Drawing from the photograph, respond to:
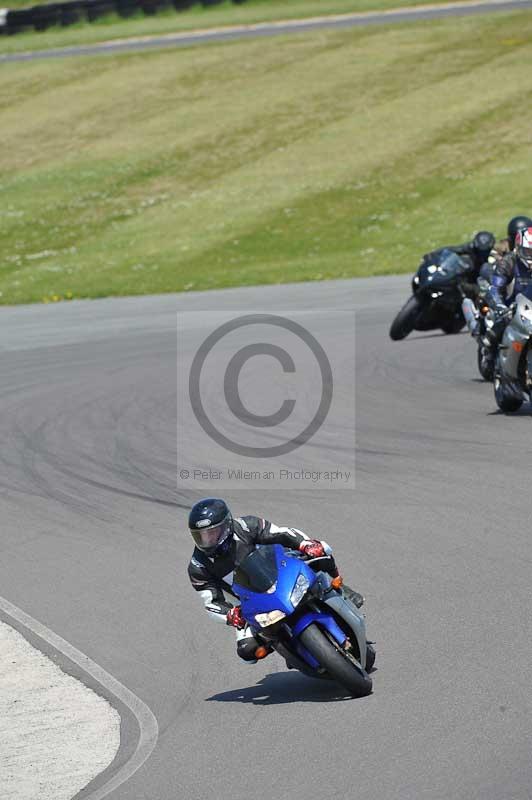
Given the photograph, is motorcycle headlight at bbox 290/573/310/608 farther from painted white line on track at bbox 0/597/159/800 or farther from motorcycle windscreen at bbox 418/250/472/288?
motorcycle windscreen at bbox 418/250/472/288

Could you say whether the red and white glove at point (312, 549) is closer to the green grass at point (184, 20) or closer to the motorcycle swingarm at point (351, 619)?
the motorcycle swingarm at point (351, 619)

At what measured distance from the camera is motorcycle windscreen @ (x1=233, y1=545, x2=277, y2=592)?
7.47 m

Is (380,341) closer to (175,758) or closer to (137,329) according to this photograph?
(137,329)

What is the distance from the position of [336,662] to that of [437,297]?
1292 centimetres

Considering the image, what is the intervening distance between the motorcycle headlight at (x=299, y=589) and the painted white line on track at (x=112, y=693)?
963mm

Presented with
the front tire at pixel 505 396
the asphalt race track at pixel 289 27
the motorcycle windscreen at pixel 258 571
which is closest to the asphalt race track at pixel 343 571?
the front tire at pixel 505 396

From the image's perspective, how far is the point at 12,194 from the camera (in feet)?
132

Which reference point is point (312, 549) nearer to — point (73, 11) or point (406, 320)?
point (406, 320)

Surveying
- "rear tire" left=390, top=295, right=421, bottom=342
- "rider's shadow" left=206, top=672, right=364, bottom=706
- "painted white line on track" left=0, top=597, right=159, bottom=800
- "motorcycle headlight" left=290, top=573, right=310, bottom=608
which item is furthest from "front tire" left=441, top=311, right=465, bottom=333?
"motorcycle headlight" left=290, top=573, right=310, bottom=608

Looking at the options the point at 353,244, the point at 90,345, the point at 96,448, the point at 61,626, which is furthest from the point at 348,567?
the point at 353,244

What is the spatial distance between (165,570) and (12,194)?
31.8 metres

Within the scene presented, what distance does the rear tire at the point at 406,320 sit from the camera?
20.0 metres

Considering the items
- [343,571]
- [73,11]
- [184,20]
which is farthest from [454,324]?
[73,11]

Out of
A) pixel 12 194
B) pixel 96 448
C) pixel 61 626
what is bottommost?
pixel 12 194
